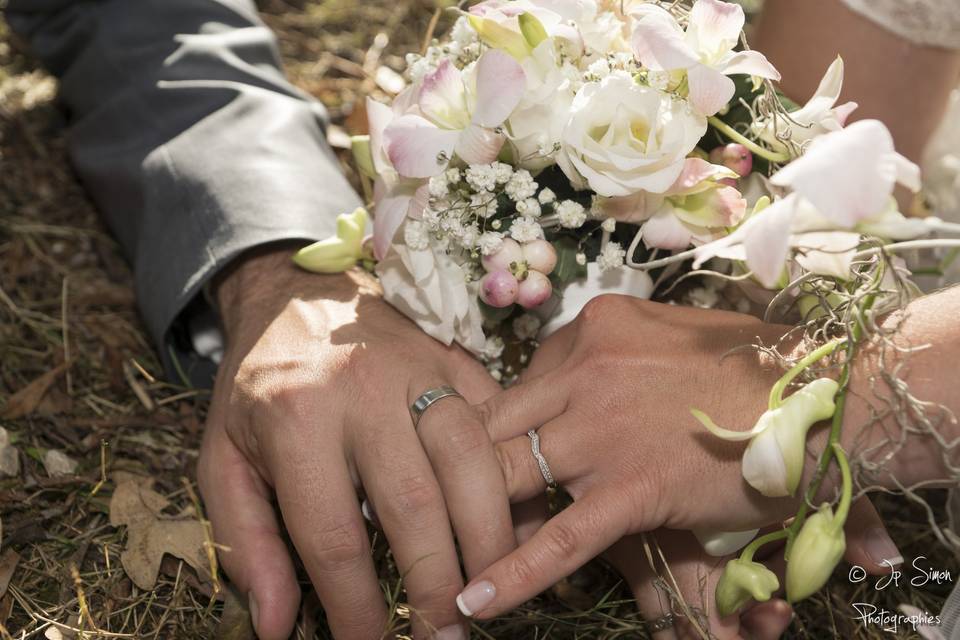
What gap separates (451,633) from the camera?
919 mm

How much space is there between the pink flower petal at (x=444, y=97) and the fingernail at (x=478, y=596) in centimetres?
48

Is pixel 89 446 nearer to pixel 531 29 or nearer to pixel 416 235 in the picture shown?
pixel 416 235

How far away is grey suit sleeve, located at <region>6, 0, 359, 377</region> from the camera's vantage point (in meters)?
1.26

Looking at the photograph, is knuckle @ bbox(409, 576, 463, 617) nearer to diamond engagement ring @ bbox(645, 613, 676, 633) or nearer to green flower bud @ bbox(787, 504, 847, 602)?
diamond engagement ring @ bbox(645, 613, 676, 633)

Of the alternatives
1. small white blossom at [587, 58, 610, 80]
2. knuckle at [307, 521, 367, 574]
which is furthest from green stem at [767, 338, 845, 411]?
knuckle at [307, 521, 367, 574]

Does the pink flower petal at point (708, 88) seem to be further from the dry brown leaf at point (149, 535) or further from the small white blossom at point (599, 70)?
the dry brown leaf at point (149, 535)

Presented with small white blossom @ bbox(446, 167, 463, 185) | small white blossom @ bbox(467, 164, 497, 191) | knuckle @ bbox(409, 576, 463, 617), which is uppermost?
small white blossom @ bbox(467, 164, 497, 191)

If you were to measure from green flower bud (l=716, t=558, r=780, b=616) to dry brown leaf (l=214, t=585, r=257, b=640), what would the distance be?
558 millimetres

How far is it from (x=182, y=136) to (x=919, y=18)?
1209 mm

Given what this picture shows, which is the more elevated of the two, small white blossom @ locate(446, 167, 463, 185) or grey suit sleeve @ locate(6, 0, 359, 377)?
small white blossom @ locate(446, 167, 463, 185)

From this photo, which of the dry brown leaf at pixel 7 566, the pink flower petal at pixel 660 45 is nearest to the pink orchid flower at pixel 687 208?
the pink flower petal at pixel 660 45

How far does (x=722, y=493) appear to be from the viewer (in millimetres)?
849

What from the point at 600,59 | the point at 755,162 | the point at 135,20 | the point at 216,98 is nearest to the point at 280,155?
the point at 216,98

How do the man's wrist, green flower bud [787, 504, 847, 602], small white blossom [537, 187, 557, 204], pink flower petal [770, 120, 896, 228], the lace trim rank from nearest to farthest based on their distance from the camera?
pink flower petal [770, 120, 896, 228]
green flower bud [787, 504, 847, 602]
small white blossom [537, 187, 557, 204]
the man's wrist
the lace trim
